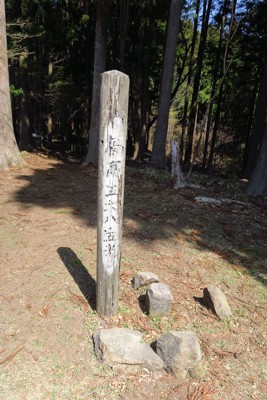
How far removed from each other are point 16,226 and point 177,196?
13.4ft

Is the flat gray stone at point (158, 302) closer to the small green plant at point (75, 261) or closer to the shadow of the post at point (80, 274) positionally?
the shadow of the post at point (80, 274)

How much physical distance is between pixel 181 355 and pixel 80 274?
1.81 meters

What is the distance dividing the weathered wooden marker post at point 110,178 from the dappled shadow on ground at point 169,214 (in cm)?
193

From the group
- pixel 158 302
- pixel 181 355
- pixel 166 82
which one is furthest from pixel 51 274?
pixel 166 82

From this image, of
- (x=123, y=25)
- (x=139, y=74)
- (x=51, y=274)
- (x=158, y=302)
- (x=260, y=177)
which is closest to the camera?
(x=158, y=302)

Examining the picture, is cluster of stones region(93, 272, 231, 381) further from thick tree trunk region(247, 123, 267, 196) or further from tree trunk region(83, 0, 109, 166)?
tree trunk region(83, 0, 109, 166)

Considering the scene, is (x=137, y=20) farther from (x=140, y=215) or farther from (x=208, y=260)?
(x=208, y=260)

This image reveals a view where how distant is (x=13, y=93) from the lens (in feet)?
44.7

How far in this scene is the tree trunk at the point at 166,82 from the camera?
9336mm

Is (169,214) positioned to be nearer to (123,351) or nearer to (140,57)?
(123,351)

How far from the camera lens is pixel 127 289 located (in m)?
3.63

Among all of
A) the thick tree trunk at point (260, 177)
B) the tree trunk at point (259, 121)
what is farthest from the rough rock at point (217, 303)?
the tree trunk at point (259, 121)

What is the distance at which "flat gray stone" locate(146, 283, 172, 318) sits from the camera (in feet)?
10.3

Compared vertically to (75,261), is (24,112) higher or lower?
higher
